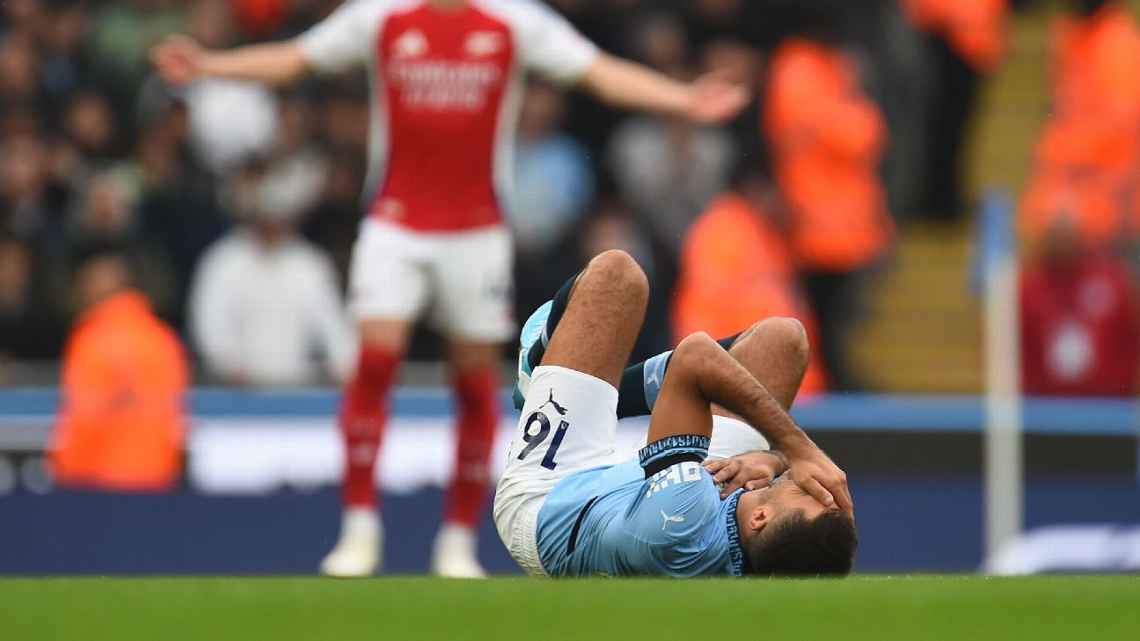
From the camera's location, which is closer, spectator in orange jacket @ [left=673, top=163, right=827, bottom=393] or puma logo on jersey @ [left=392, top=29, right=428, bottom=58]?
puma logo on jersey @ [left=392, top=29, right=428, bottom=58]

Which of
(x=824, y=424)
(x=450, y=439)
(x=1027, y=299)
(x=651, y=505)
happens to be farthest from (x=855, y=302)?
(x=651, y=505)

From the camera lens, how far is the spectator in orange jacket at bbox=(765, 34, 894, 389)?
514 inches

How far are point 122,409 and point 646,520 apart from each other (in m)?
5.79

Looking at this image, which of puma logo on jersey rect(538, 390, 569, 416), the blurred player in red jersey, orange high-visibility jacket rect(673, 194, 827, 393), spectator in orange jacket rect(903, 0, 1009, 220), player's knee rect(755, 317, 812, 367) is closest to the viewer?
puma logo on jersey rect(538, 390, 569, 416)

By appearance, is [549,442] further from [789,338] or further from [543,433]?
[789,338]

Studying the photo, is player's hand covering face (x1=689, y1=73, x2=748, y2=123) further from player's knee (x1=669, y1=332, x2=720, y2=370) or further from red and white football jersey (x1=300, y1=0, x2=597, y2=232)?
player's knee (x1=669, y1=332, x2=720, y2=370)

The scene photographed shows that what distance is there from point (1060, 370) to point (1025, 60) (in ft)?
13.7

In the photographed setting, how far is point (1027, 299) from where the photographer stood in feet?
40.8

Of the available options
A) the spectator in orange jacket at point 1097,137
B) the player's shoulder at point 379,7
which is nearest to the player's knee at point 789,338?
the player's shoulder at point 379,7

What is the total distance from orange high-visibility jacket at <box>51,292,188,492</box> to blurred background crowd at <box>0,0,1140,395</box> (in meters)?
0.27

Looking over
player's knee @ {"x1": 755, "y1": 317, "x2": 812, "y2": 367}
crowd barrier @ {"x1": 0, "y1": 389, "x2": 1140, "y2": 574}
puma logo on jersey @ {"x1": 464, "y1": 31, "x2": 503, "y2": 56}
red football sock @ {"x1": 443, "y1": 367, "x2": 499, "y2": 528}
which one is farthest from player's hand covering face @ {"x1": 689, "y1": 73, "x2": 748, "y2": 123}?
player's knee @ {"x1": 755, "y1": 317, "x2": 812, "y2": 367}

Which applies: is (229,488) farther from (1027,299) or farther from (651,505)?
(651,505)

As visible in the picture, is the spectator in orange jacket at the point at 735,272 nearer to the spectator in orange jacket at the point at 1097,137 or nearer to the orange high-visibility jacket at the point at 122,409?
the spectator in orange jacket at the point at 1097,137

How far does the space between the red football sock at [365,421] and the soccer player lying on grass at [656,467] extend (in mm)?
1990
